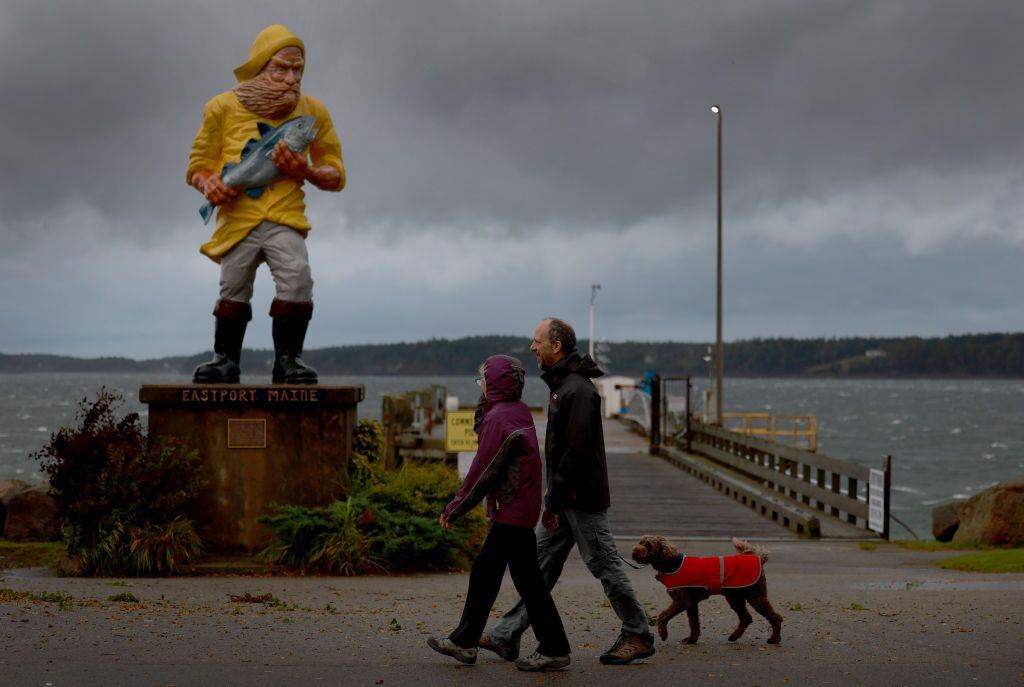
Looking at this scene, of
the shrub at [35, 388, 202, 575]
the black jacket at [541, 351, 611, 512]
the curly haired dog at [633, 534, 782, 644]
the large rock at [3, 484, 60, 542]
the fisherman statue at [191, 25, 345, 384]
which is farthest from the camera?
the large rock at [3, 484, 60, 542]

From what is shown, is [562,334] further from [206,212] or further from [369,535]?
[206,212]

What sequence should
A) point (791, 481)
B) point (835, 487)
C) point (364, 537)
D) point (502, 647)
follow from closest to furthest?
point (502, 647) < point (364, 537) < point (835, 487) < point (791, 481)

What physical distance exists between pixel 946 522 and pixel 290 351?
10847 mm

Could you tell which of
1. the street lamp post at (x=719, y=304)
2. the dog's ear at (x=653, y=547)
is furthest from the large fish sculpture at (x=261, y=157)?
the street lamp post at (x=719, y=304)

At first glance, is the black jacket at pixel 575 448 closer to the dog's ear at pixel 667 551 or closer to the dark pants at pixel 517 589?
the dark pants at pixel 517 589

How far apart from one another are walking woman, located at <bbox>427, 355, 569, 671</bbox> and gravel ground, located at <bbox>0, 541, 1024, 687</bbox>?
6.4 inches

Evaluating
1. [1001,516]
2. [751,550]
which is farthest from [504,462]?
[1001,516]

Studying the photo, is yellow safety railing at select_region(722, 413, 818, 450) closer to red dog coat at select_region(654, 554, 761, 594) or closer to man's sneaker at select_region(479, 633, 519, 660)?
red dog coat at select_region(654, 554, 761, 594)

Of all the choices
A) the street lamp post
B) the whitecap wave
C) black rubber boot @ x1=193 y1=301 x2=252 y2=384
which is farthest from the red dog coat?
the whitecap wave

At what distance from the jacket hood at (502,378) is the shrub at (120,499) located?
17.8 feet

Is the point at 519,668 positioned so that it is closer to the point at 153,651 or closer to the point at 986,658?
the point at 153,651

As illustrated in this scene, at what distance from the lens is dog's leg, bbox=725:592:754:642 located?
7.36 metres

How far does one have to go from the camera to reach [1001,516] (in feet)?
47.9

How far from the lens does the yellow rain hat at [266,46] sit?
1184 cm
